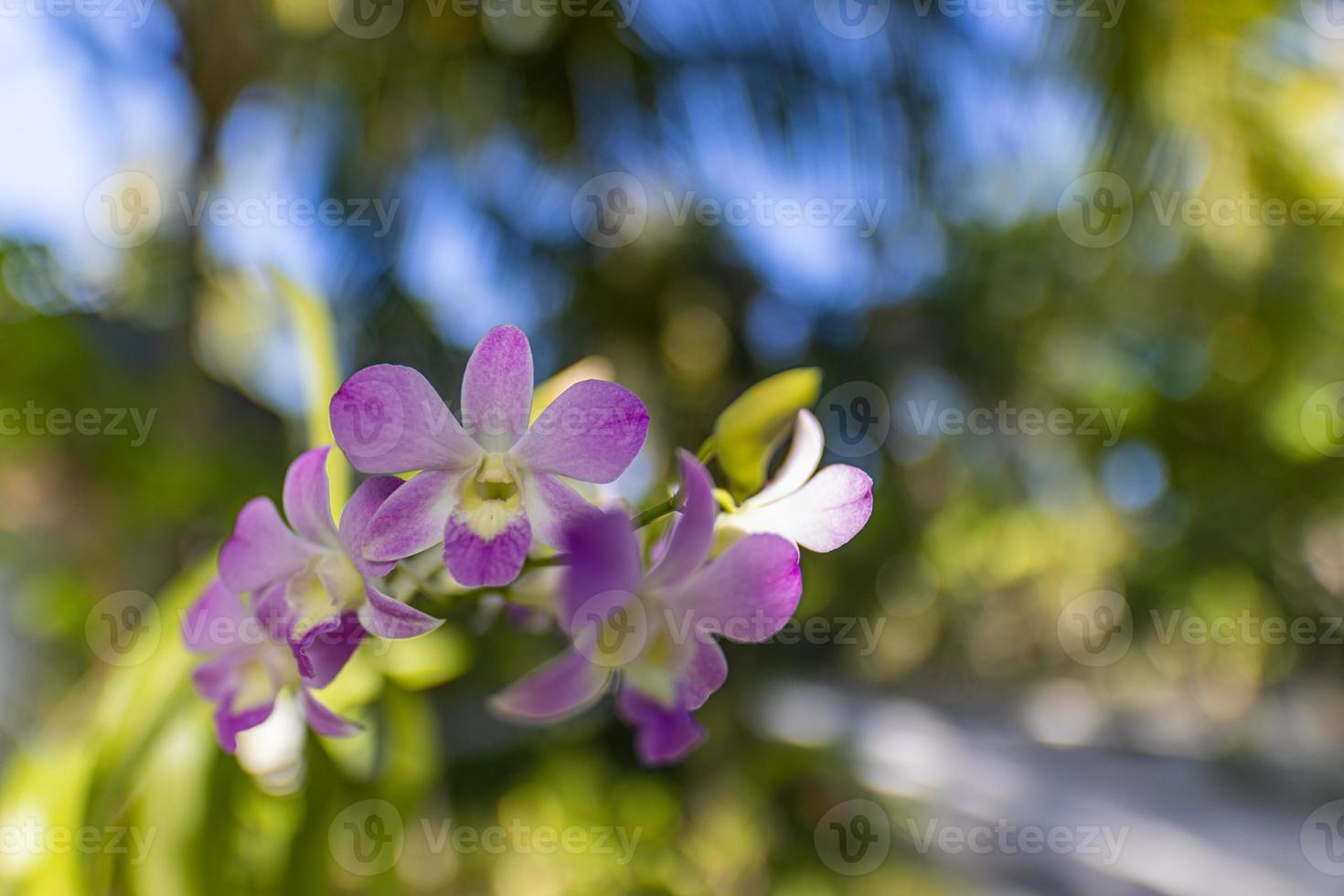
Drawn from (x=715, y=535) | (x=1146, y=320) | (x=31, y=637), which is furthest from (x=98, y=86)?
(x=1146, y=320)

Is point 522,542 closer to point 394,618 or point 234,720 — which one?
point 394,618

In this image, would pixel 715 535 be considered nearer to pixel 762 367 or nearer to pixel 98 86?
pixel 762 367

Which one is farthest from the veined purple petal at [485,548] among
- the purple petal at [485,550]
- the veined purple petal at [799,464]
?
the veined purple petal at [799,464]

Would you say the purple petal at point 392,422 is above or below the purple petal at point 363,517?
above

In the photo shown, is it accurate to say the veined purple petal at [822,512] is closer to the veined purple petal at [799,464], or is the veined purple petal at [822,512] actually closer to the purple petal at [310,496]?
the veined purple petal at [799,464]

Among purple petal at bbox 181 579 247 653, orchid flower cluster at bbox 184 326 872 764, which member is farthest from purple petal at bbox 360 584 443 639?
purple petal at bbox 181 579 247 653

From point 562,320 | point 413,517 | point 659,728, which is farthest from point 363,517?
point 562,320
